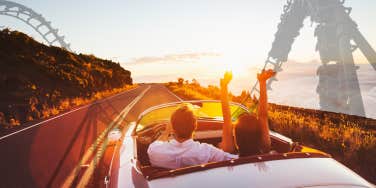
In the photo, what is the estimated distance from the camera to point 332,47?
51.8 metres

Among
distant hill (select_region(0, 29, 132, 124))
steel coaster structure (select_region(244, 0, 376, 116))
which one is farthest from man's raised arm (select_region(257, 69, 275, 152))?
steel coaster structure (select_region(244, 0, 376, 116))

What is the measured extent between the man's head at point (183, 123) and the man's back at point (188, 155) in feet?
0.21

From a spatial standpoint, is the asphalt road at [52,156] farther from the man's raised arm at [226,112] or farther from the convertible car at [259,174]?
the convertible car at [259,174]

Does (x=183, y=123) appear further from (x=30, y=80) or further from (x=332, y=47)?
(x=332, y=47)

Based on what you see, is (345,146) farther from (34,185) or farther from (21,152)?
(21,152)

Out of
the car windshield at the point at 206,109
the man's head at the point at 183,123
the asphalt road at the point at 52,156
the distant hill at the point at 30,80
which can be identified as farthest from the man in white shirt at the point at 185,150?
the distant hill at the point at 30,80

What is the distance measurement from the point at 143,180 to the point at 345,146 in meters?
6.03

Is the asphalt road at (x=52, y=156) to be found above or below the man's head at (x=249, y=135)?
below

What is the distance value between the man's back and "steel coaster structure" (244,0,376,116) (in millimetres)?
43995

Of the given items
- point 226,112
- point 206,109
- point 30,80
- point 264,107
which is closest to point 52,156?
point 206,109

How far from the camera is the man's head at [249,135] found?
2.84 m

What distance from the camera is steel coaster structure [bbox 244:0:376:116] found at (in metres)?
45.9

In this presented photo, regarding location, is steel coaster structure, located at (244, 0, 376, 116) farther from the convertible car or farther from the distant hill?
the convertible car

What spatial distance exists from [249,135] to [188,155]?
0.52 meters
